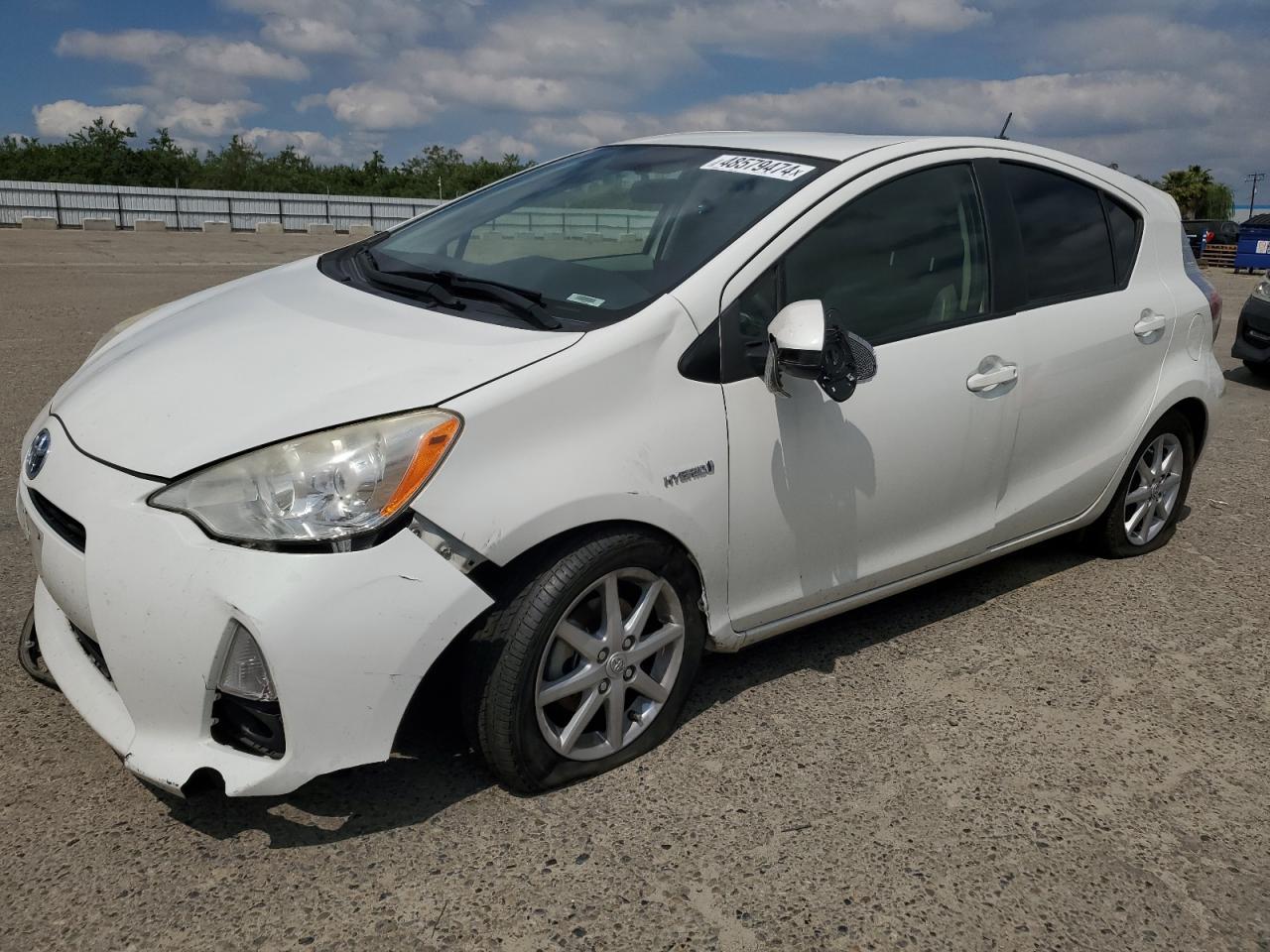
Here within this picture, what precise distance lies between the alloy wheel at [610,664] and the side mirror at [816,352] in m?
0.64

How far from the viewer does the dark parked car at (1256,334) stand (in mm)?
9070

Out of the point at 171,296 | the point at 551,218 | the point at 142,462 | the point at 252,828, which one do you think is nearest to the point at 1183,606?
the point at 551,218

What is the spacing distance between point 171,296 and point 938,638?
12699 millimetres

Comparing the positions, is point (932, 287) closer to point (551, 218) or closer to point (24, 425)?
point (551, 218)

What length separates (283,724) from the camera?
2.32 metres

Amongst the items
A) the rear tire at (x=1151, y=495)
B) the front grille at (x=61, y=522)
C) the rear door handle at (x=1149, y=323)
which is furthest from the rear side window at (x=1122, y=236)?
the front grille at (x=61, y=522)

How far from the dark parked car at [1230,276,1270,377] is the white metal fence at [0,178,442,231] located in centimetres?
2992

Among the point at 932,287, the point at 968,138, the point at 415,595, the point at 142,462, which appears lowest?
the point at 415,595

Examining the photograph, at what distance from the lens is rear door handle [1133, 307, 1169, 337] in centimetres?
407

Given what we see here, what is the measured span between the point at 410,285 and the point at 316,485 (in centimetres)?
103

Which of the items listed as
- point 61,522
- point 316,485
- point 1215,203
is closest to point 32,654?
point 61,522

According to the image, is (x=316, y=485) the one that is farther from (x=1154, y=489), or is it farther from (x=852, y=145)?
(x=1154, y=489)

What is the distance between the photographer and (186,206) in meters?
37.9

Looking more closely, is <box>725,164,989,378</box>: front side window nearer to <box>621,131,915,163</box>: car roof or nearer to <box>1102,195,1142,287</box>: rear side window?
<box>621,131,915,163</box>: car roof
